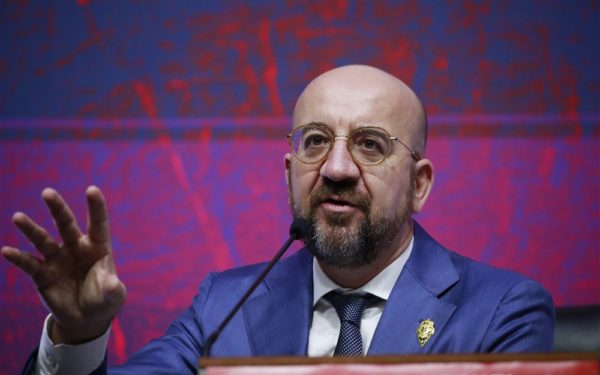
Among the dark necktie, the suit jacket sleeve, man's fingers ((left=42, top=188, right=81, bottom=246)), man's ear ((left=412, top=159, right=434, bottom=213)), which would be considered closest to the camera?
man's fingers ((left=42, top=188, right=81, bottom=246))

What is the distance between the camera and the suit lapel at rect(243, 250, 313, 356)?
1.79m

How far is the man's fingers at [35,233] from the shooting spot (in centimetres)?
126

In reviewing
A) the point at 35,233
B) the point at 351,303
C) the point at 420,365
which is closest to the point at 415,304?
the point at 351,303

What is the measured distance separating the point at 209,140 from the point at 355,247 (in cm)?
89

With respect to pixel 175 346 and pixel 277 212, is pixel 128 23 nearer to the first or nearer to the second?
pixel 277 212

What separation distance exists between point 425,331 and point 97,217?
2.55 feet

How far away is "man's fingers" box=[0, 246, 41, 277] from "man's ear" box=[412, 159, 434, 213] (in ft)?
3.23

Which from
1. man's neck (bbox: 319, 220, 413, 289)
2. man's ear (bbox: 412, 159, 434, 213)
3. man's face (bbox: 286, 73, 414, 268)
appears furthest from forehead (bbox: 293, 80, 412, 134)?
man's neck (bbox: 319, 220, 413, 289)

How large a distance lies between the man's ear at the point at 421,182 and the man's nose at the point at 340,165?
0.79 ft

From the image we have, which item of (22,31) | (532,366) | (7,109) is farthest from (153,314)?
(532,366)

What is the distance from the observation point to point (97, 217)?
130 cm

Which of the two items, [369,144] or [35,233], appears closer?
[35,233]

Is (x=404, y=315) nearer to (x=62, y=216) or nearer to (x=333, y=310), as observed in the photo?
(x=333, y=310)

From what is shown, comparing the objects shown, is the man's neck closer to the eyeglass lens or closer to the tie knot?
the tie knot
